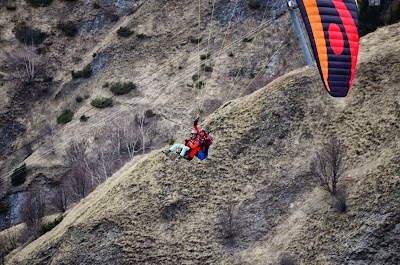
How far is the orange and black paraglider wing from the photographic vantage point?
1494 centimetres

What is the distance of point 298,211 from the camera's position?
1850cm

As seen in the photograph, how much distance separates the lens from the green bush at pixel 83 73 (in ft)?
150

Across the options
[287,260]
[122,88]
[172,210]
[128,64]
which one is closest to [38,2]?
[128,64]

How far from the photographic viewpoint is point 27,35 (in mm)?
48562

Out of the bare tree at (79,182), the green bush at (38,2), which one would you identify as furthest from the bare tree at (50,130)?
the green bush at (38,2)

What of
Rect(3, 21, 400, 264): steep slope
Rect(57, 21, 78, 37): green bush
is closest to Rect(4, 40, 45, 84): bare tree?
Rect(57, 21, 78, 37): green bush

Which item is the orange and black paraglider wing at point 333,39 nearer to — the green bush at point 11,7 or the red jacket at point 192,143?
the red jacket at point 192,143

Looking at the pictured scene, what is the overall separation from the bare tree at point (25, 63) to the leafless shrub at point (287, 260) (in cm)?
3943

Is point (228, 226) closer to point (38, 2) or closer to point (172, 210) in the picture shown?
point (172, 210)

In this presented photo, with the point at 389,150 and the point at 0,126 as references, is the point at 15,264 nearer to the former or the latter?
the point at 389,150

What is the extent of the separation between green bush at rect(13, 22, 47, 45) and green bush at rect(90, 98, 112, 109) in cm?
1345

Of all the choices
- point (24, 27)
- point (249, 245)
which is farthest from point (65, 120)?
point (249, 245)

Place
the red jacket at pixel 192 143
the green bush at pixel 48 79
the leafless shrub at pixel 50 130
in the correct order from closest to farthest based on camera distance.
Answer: the red jacket at pixel 192 143, the leafless shrub at pixel 50 130, the green bush at pixel 48 79

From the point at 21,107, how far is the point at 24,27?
1141cm
